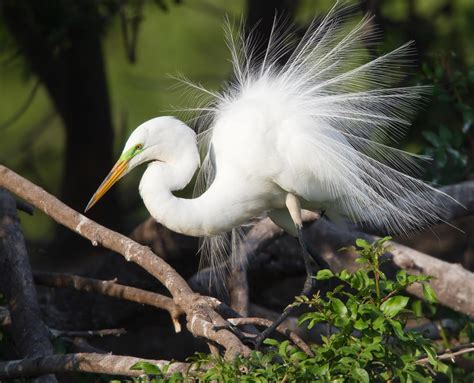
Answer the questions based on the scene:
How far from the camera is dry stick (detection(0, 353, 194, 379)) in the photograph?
215cm

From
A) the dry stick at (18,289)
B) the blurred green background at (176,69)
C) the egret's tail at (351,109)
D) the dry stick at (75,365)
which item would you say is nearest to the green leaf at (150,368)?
the dry stick at (75,365)

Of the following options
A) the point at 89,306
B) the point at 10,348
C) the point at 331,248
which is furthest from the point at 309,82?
the point at 10,348

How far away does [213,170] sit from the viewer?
3418mm

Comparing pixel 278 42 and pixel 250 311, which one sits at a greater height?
pixel 278 42

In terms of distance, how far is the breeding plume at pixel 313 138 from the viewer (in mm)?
3168

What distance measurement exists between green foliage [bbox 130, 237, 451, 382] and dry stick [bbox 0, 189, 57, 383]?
0.86 metres

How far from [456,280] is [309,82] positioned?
2.90 feet

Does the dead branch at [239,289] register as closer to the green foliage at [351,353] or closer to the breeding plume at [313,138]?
the breeding plume at [313,138]

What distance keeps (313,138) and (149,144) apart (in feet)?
1.96

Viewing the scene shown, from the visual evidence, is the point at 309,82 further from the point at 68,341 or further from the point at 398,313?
the point at 398,313

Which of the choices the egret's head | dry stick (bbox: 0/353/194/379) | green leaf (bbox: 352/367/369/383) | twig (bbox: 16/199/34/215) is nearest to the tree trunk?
twig (bbox: 16/199/34/215)

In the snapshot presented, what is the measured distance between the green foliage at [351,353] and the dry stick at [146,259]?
165 mm

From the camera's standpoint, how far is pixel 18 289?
2771mm

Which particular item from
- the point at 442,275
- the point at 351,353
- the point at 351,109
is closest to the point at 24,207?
the point at 351,109
